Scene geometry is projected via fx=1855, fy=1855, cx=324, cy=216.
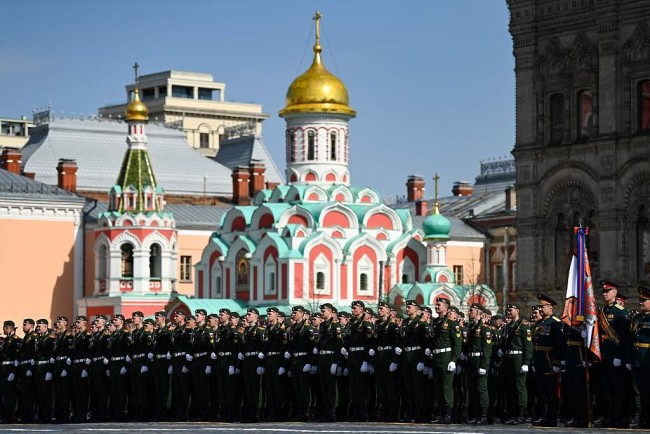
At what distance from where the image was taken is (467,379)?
70.0ft

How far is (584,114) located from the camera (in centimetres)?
4306

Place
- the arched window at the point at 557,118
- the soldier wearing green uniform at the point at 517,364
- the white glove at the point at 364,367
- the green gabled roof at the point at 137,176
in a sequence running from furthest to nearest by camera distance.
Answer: the green gabled roof at the point at 137,176 < the arched window at the point at 557,118 < the white glove at the point at 364,367 < the soldier wearing green uniform at the point at 517,364

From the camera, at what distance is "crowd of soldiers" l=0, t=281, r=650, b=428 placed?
787 inches

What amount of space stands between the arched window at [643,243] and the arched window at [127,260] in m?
20.3

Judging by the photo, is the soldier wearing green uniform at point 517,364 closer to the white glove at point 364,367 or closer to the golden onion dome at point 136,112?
the white glove at point 364,367

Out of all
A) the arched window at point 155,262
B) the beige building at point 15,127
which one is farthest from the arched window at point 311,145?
the beige building at point 15,127

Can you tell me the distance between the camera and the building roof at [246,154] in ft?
283

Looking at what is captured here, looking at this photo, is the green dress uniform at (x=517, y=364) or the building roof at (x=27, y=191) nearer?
the green dress uniform at (x=517, y=364)

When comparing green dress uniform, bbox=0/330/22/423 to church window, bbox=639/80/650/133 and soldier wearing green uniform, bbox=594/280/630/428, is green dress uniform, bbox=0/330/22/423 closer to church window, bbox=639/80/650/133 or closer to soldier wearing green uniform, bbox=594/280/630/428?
soldier wearing green uniform, bbox=594/280/630/428

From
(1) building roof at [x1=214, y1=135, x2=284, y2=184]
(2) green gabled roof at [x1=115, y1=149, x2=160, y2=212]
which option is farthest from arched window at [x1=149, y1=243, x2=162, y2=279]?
(1) building roof at [x1=214, y1=135, x2=284, y2=184]

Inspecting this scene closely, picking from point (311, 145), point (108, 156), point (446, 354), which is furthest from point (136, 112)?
point (446, 354)

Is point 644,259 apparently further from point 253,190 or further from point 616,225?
point 253,190

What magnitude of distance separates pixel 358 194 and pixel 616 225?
645 inches

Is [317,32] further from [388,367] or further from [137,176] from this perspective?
[388,367]
